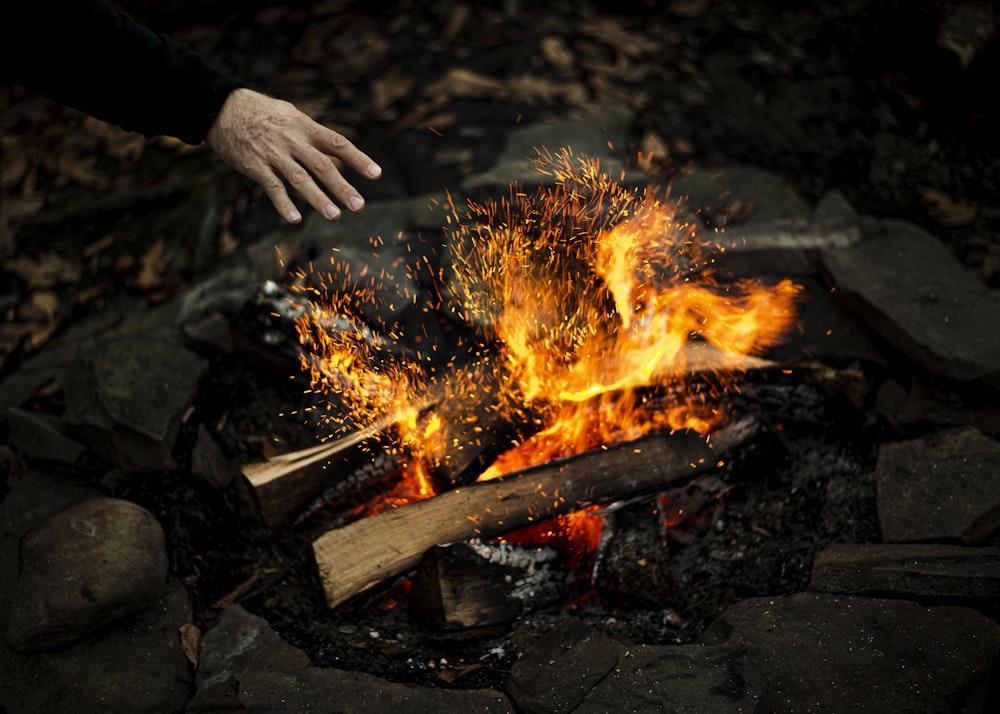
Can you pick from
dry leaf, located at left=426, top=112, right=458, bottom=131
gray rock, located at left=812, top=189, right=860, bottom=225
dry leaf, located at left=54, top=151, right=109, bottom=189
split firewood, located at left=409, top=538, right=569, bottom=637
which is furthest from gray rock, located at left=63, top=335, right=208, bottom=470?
gray rock, located at left=812, top=189, right=860, bottom=225

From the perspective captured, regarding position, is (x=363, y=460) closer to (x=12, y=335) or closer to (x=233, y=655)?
(x=233, y=655)

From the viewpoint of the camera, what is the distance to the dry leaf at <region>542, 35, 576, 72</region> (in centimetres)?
496

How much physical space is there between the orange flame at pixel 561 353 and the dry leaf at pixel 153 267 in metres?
1.47

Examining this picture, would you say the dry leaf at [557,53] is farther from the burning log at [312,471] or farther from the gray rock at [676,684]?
the gray rock at [676,684]

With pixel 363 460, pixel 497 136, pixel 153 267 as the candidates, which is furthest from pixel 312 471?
pixel 497 136

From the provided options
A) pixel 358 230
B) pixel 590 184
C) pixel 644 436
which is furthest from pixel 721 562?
pixel 358 230

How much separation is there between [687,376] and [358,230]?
182cm

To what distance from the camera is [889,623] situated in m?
2.21

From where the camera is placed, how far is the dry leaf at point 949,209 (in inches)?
150

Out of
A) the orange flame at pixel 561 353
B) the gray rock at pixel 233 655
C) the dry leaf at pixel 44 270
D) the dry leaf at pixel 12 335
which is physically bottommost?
the dry leaf at pixel 12 335

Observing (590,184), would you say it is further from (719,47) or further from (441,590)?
(719,47)

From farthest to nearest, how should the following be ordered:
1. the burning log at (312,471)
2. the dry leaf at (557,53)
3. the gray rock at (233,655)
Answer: the dry leaf at (557,53) → the burning log at (312,471) → the gray rock at (233,655)

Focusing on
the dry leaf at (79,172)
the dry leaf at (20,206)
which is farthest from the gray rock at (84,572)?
the dry leaf at (79,172)

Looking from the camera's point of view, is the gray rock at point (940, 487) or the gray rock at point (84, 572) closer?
the gray rock at point (84, 572)
